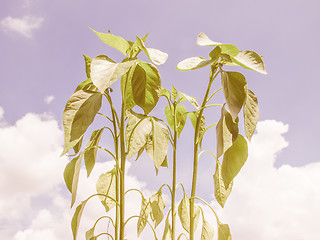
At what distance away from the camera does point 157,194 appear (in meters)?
1.14

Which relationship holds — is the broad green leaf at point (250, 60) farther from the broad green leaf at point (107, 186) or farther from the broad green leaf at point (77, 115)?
the broad green leaf at point (107, 186)

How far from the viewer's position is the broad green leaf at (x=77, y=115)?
0.74 meters

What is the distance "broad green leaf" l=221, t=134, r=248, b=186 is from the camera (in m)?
0.88

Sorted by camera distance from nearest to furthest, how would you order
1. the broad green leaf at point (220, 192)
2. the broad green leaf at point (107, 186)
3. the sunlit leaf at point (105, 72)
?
the sunlit leaf at point (105, 72) → the broad green leaf at point (220, 192) → the broad green leaf at point (107, 186)

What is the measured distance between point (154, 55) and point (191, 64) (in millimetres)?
103

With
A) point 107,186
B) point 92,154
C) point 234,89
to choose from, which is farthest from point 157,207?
point 234,89

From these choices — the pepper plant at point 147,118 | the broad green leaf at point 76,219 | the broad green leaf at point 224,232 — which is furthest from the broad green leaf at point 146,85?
the broad green leaf at point 224,232

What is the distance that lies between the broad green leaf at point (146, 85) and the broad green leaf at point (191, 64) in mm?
76

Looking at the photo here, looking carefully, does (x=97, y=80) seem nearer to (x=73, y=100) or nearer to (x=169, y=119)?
(x=73, y=100)

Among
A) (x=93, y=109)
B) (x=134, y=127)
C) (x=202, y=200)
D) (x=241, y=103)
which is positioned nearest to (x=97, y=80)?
(x=93, y=109)

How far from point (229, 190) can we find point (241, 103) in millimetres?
278

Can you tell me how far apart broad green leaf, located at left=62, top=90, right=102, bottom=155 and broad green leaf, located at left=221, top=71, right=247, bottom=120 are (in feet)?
0.99

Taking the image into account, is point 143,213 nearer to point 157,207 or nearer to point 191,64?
point 157,207

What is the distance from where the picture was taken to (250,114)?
85 centimetres
